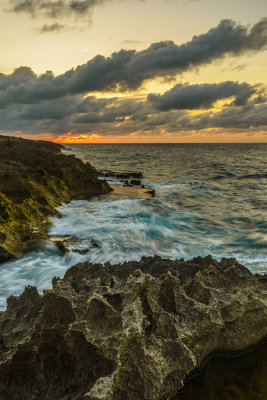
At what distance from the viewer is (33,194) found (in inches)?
444

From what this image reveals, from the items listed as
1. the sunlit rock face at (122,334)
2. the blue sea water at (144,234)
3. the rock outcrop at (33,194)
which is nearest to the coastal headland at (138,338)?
the sunlit rock face at (122,334)

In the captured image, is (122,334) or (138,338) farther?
(122,334)

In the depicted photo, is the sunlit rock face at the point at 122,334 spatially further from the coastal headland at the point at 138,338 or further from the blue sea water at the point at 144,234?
the blue sea water at the point at 144,234

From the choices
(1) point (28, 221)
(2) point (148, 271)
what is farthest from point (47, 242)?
(2) point (148, 271)

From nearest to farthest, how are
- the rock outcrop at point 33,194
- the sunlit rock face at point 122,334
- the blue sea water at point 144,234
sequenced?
1. the sunlit rock face at point 122,334
2. the blue sea water at point 144,234
3. the rock outcrop at point 33,194

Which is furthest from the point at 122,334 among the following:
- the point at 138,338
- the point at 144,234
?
the point at 144,234

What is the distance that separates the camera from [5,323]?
147 inches

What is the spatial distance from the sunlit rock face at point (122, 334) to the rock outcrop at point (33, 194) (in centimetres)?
432

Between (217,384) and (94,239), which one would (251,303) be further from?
(94,239)

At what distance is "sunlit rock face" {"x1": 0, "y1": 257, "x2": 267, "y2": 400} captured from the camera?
2895mm

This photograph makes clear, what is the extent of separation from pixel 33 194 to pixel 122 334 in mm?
9446

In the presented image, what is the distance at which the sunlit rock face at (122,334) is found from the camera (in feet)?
9.50

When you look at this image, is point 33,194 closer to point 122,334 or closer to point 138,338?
point 122,334

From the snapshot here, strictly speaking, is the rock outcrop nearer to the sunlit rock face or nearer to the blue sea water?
the blue sea water
